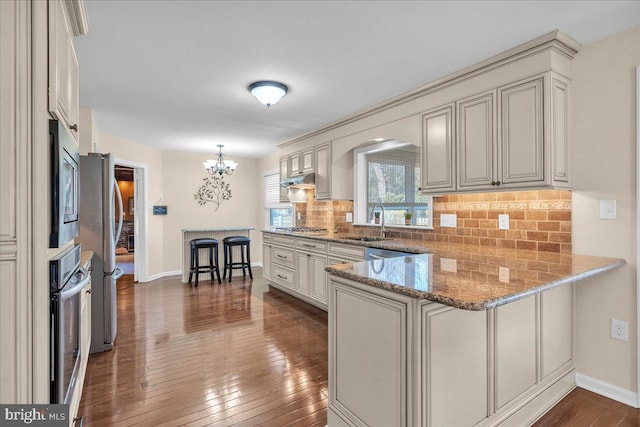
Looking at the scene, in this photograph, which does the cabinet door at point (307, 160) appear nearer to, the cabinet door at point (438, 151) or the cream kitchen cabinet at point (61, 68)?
the cabinet door at point (438, 151)

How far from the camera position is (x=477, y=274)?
1700mm

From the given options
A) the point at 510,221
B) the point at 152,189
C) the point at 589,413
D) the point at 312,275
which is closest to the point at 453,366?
the point at 589,413

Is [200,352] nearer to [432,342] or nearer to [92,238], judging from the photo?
[92,238]

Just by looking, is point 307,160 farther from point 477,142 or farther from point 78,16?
point 78,16

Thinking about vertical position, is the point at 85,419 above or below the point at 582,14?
below

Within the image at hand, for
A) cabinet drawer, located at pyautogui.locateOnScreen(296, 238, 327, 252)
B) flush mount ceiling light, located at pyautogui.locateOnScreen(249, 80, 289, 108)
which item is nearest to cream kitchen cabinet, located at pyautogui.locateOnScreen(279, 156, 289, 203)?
cabinet drawer, located at pyautogui.locateOnScreen(296, 238, 327, 252)

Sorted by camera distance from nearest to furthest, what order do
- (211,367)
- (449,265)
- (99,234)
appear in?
(449,265), (211,367), (99,234)

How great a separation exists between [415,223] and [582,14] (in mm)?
2193

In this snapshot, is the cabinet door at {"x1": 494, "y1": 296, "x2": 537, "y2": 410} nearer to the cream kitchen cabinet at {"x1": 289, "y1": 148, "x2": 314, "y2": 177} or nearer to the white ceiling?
the white ceiling

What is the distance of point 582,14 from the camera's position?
6.49ft

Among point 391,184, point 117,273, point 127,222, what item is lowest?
point 117,273

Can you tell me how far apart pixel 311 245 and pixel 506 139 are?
248 centimetres

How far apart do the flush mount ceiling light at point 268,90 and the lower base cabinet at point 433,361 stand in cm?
200

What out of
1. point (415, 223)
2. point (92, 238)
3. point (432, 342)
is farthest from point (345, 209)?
point (432, 342)
